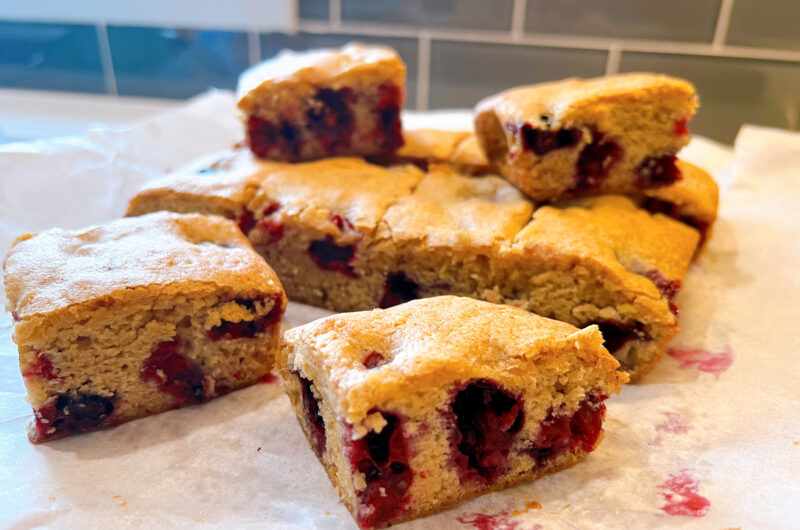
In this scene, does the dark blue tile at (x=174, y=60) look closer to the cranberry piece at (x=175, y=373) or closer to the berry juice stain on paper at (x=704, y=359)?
the cranberry piece at (x=175, y=373)

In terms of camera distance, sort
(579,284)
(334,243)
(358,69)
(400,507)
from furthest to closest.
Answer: (358,69), (334,243), (579,284), (400,507)

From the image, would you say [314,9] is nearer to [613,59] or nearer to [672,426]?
[613,59]

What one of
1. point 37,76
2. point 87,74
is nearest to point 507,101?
point 87,74

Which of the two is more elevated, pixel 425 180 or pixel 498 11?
pixel 498 11

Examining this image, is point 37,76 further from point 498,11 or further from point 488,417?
point 488,417

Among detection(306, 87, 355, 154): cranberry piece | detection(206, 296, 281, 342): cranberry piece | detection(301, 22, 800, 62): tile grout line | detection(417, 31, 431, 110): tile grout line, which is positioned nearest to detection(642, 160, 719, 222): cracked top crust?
detection(306, 87, 355, 154): cranberry piece
